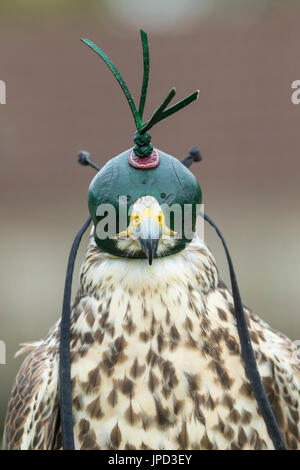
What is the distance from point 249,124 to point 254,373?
7.71 feet

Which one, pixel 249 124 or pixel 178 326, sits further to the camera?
pixel 249 124

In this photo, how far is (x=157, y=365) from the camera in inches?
30.9

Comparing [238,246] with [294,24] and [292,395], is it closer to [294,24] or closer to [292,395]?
[294,24]

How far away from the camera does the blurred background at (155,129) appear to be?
2.85 meters

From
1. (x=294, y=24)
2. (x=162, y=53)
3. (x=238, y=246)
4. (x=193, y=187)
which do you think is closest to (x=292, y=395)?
(x=193, y=187)

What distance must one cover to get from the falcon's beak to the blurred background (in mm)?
1844

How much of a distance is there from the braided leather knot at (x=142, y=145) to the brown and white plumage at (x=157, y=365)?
0.14 m

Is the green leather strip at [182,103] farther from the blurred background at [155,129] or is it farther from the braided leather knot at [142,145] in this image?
the blurred background at [155,129]

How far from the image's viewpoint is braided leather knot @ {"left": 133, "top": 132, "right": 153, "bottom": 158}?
0.76 metres

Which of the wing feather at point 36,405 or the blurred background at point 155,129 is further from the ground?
the blurred background at point 155,129

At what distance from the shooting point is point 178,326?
31.3 inches

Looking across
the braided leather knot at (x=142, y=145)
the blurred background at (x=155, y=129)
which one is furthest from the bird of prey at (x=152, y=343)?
the blurred background at (x=155, y=129)

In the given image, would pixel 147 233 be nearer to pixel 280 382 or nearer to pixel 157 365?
pixel 157 365

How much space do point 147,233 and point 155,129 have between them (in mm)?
1950
